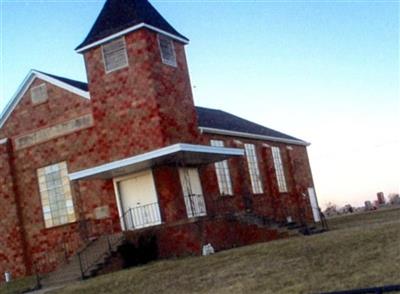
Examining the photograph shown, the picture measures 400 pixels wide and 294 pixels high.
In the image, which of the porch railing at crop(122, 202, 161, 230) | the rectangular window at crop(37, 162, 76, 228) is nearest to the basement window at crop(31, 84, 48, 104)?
the rectangular window at crop(37, 162, 76, 228)

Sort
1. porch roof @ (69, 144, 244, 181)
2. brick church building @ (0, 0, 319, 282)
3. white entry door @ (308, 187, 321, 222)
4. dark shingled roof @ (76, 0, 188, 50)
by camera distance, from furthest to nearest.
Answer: white entry door @ (308, 187, 321, 222) < dark shingled roof @ (76, 0, 188, 50) < brick church building @ (0, 0, 319, 282) < porch roof @ (69, 144, 244, 181)

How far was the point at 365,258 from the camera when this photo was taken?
44.5 ft

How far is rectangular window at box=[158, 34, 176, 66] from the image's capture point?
992 inches

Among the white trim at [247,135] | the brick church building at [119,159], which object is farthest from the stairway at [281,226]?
the white trim at [247,135]

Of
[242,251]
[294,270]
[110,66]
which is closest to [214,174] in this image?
[110,66]

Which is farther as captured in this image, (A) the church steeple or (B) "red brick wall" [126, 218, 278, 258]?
(A) the church steeple

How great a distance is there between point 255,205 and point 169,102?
900 cm

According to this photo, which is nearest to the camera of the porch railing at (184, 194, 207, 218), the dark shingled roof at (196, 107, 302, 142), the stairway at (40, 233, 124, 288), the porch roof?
the stairway at (40, 233, 124, 288)

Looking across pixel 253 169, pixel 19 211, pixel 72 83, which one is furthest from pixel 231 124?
pixel 19 211

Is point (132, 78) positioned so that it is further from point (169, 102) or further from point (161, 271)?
point (161, 271)

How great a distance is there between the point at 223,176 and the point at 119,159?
626 cm

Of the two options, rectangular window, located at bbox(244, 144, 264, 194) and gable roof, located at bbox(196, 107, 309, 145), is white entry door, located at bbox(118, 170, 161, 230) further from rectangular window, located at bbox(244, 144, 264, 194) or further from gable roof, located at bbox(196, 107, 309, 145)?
rectangular window, located at bbox(244, 144, 264, 194)

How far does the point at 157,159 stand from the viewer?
2262 cm

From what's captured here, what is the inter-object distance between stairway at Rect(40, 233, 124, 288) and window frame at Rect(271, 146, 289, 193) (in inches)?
527
